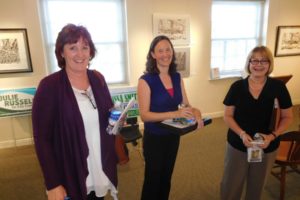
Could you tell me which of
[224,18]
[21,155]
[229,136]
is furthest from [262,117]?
[224,18]

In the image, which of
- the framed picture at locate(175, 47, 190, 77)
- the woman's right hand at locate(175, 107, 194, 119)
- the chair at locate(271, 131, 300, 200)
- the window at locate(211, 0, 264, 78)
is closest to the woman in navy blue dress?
the woman's right hand at locate(175, 107, 194, 119)

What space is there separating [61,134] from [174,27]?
342 cm

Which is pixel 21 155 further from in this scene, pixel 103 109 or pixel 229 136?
pixel 229 136

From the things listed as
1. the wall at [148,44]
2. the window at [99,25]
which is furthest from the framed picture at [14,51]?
the window at [99,25]

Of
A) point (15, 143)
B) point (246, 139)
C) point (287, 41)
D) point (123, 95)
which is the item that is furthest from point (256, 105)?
point (287, 41)

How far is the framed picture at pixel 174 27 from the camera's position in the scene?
3973mm

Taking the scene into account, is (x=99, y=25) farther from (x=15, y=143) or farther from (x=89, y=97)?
(x=89, y=97)

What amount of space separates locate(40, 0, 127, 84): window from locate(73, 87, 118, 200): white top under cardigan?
258 cm

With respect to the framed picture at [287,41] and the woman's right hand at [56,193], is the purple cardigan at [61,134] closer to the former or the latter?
the woman's right hand at [56,193]

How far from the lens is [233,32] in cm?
473

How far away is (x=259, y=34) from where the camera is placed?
16.1ft

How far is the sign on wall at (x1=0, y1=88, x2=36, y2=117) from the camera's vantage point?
3293mm

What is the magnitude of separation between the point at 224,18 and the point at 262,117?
3.57 m

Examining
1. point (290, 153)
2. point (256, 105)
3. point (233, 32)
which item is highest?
point (233, 32)
